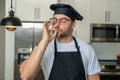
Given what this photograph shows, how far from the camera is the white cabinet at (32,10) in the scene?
4.80 meters

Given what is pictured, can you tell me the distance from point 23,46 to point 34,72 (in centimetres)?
315

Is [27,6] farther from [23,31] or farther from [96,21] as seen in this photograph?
[96,21]

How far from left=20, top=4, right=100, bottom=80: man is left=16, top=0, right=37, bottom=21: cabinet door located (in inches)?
117

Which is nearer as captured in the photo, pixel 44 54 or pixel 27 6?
pixel 44 54

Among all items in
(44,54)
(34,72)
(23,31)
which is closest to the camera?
(34,72)

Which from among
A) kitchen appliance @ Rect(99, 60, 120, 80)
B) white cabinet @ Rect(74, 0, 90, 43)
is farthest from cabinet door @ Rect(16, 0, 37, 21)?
kitchen appliance @ Rect(99, 60, 120, 80)

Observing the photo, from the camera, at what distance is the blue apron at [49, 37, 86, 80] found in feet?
5.90

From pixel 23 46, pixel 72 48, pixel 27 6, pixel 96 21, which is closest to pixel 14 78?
pixel 23 46

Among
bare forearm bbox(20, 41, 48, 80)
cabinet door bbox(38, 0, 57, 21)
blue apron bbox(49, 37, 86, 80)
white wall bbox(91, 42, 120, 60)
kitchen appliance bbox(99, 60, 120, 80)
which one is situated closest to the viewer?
bare forearm bbox(20, 41, 48, 80)

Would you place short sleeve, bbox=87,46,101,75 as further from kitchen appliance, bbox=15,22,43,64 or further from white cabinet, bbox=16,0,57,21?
white cabinet, bbox=16,0,57,21

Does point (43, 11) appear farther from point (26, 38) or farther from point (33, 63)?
point (33, 63)

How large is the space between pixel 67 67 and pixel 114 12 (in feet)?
11.0

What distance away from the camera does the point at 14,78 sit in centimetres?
477

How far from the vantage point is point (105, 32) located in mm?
4918
